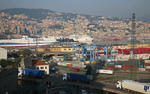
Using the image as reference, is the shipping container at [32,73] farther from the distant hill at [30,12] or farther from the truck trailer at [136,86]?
the distant hill at [30,12]

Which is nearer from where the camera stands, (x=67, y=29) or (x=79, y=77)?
(x=79, y=77)

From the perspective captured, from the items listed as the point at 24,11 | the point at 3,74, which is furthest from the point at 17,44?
the point at 24,11

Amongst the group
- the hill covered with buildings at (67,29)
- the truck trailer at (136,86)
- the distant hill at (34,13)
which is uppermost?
the distant hill at (34,13)

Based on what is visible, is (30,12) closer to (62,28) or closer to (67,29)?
(62,28)

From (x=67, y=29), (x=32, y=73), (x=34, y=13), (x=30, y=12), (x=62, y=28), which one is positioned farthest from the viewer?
(x=30, y=12)

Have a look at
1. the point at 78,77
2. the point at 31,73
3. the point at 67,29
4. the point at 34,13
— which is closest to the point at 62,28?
the point at 67,29

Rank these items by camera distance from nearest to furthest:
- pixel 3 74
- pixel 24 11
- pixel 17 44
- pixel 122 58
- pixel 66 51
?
1. pixel 3 74
2. pixel 122 58
3. pixel 66 51
4. pixel 17 44
5. pixel 24 11

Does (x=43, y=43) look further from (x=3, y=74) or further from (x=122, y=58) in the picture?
(x=3, y=74)

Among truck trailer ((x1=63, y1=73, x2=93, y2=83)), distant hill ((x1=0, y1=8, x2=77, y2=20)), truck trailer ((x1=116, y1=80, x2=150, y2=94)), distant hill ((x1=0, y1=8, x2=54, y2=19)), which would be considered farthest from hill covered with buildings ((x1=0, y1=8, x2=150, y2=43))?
truck trailer ((x1=116, y1=80, x2=150, y2=94))

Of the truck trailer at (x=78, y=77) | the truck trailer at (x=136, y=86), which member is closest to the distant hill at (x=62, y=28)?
the truck trailer at (x=78, y=77)

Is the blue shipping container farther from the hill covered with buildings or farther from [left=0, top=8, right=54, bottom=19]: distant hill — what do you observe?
[left=0, top=8, right=54, bottom=19]: distant hill

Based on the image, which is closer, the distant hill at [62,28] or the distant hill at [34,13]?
the distant hill at [62,28]
